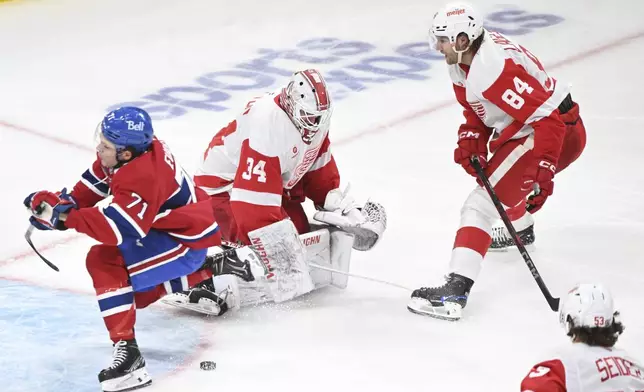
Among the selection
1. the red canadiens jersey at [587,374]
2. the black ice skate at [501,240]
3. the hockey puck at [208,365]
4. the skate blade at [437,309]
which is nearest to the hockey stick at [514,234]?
the skate blade at [437,309]

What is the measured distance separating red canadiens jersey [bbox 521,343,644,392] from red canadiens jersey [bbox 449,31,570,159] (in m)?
1.52

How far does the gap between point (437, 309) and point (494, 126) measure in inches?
27.8

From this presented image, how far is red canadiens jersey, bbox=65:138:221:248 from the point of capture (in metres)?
3.35

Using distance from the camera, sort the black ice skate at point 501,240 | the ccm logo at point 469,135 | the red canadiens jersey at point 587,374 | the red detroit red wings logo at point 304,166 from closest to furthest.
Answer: the red canadiens jersey at point 587,374 → the red detroit red wings logo at point 304,166 → the ccm logo at point 469,135 → the black ice skate at point 501,240

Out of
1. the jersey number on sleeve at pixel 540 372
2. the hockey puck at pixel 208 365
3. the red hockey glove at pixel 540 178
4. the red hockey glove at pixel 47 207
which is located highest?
the red hockey glove at pixel 47 207

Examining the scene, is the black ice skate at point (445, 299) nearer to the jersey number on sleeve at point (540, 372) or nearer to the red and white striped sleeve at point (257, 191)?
the red and white striped sleeve at point (257, 191)

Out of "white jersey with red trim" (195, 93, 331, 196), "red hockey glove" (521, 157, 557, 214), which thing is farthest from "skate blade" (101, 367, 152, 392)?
"red hockey glove" (521, 157, 557, 214)

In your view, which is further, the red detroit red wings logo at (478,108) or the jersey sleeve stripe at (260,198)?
the red detroit red wings logo at (478,108)

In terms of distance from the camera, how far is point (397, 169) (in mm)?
5363

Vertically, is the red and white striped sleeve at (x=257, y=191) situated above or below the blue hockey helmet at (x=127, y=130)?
below

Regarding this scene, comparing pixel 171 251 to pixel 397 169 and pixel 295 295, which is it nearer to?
pixel 295 295

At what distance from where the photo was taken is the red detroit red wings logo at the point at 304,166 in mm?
4152

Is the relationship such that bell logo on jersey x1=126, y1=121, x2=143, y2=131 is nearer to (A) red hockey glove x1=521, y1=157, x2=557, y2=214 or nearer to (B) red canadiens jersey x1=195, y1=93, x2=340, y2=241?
(B) red canadiens jersey x1=195, y1=93, x2=340, y2=241

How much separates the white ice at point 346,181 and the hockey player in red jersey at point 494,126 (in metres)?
0.16
